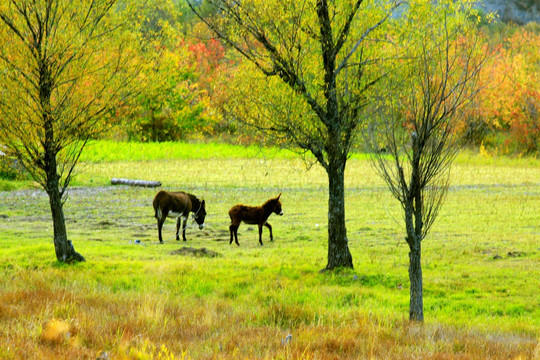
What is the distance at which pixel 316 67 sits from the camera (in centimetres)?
1603

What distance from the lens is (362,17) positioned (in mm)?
16484

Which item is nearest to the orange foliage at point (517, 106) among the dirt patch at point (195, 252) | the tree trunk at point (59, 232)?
the dirt patch at point (195, 252)

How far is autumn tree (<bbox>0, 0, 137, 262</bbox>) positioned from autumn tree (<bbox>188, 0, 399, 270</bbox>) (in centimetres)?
265

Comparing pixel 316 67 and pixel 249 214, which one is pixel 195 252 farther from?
Answer: pixel 316 67

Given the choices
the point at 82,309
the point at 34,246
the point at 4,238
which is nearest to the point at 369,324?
the point at 82,309

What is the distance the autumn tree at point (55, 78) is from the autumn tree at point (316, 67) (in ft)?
8.68

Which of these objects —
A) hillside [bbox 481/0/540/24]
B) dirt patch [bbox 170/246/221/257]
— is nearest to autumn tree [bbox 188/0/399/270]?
dirt patch [bbox 170/246/221/257]

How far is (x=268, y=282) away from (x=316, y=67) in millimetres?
5591

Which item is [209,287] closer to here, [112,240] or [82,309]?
[82,309]

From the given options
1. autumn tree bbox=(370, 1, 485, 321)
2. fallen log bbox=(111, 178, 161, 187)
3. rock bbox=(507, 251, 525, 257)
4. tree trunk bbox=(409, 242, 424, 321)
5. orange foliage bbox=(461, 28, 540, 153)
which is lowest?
rock bbox=(507, 251, 525, 257)

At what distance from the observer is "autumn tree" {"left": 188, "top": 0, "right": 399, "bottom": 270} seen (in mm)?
14203

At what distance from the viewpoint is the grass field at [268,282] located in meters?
7.29

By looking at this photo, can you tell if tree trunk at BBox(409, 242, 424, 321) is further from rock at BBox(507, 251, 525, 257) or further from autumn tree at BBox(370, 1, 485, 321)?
rock at BBox(507, 251, 525, 257)

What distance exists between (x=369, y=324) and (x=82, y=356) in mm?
4059
